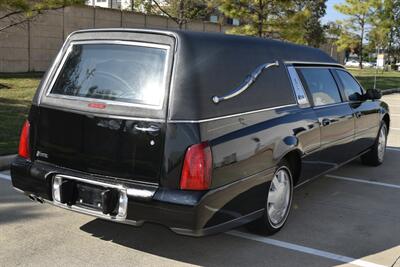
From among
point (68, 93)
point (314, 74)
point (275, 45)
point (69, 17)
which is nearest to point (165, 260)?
point (68, 93)

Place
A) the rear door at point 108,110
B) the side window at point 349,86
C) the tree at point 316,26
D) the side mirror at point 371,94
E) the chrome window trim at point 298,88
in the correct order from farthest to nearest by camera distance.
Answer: the tree at point 316,26, the side mirror at point 371,94, the side window at point 349,86, the chrome window trim at point 298,88, the rear door at point 108,110

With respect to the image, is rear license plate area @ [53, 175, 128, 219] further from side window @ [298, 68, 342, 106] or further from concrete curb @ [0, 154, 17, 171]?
concrete curb @ [0, 154, 17, 171]

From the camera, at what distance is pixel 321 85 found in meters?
5.64

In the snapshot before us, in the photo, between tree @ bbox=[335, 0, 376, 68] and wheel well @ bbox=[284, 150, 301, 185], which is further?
tree @ bbox=[335, 0, 376, 68]

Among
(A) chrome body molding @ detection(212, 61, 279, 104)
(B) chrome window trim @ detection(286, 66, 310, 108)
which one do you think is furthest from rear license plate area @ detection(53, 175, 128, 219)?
(B) chrome window trim @ detection(286, 66, 310, 108)

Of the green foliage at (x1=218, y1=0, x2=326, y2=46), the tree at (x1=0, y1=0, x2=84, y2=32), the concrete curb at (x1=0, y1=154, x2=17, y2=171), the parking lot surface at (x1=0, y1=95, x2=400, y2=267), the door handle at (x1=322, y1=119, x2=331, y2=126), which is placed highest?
the green foliage at (x1=218, y1=0, x2=326, y2=46)

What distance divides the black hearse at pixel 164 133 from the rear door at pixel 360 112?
187cm

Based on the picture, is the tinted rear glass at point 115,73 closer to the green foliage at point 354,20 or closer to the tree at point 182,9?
the tree at point 182,9

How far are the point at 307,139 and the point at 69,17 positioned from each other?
56.2 feet

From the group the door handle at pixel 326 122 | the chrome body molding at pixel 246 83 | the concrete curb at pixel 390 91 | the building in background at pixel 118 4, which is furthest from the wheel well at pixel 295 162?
the building in background at pixel 118 4

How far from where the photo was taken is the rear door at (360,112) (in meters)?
6.32

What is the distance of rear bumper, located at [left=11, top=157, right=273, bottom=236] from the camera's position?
353cm

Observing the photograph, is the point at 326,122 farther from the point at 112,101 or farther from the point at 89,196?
the point at 89,196

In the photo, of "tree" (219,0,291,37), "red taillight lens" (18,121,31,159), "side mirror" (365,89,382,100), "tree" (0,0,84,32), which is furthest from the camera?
"tree" (219,0,291,37)
